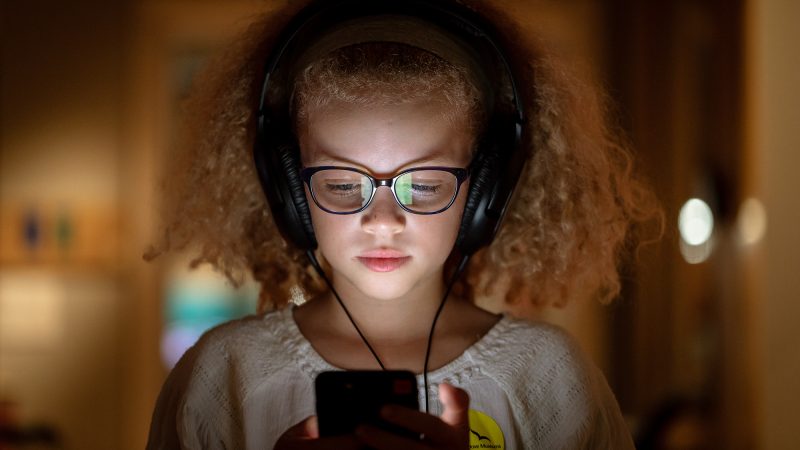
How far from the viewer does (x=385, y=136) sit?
0.71 m

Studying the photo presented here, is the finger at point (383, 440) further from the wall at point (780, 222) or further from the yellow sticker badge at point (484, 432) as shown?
the wall at point (780, 222)

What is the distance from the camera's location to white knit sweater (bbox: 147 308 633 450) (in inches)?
29.9

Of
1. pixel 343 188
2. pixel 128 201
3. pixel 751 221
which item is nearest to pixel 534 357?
pixel 343 188

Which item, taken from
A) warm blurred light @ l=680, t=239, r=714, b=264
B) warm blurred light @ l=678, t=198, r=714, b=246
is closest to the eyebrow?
warm blurred light @ l=678, t=198, r=714, b=246

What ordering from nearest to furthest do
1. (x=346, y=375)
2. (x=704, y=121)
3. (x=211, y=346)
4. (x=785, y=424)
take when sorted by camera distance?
(x=346, y=375) < (x=211, y=346) < (x=785, y=424) < (x=704, y=121)

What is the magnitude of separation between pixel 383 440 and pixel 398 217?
175mm

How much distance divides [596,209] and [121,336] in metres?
2.10

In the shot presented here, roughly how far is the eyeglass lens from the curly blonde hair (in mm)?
141

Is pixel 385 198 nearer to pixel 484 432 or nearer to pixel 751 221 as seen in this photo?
pixel 484 432

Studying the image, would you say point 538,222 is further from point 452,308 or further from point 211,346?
point 211,346

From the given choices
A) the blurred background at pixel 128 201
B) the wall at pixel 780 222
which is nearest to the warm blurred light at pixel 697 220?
the blurred background at pixel 128 201

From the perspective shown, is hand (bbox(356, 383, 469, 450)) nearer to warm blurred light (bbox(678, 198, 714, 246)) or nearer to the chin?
the chin

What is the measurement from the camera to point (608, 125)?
902 millimetres

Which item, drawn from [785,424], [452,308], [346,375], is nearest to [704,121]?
[785,424]
